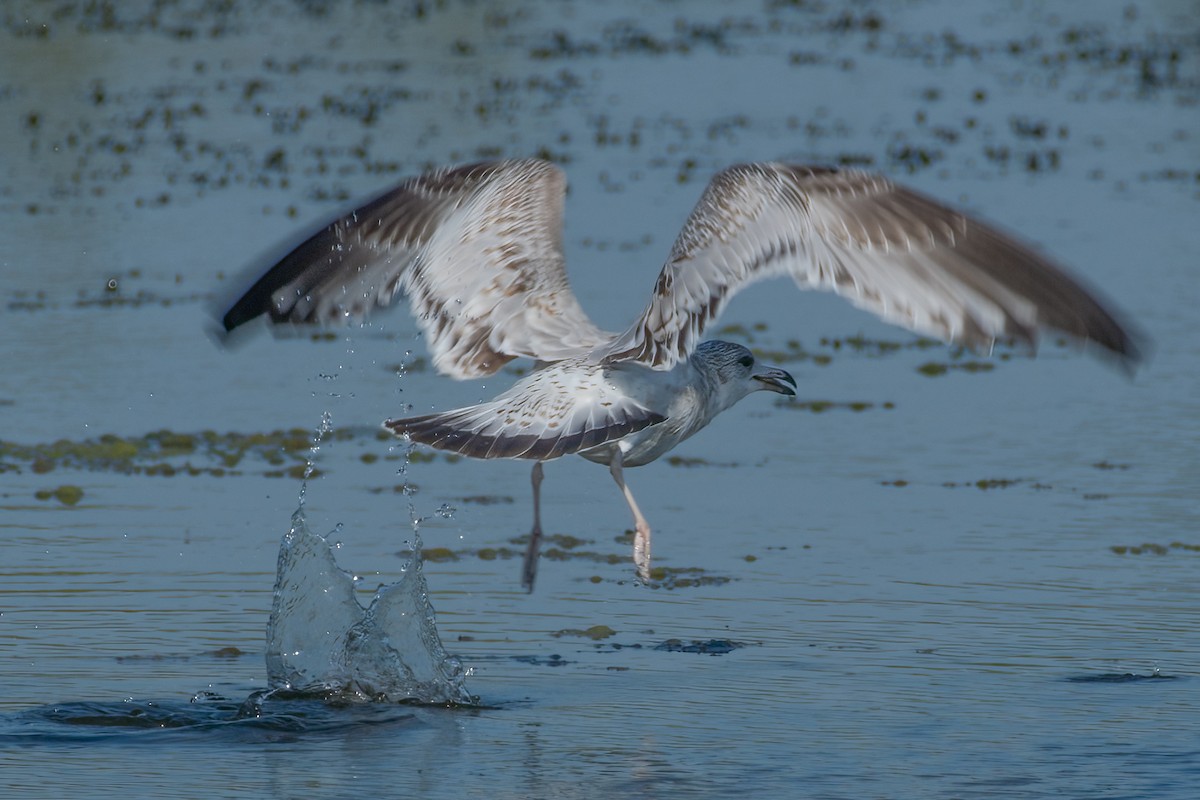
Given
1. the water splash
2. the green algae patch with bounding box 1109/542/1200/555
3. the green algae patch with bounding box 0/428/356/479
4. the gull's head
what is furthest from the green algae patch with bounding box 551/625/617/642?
the green algae patch with bounding box 0/428/356/479

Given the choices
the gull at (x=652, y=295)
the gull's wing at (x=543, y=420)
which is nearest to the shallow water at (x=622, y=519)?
the gull at (x=652, y=295)

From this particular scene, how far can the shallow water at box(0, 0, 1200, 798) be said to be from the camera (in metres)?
6.00

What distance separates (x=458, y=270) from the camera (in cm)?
707

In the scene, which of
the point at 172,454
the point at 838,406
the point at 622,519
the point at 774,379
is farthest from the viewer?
the point at 838,406

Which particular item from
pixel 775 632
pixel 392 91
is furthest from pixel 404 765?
pixel 392 91

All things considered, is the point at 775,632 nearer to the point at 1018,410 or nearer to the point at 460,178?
the point at 460,178

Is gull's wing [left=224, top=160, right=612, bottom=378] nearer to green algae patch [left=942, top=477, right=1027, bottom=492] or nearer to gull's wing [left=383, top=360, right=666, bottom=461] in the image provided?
gull's wing [left=383, top=360, right=666, bottom=461]

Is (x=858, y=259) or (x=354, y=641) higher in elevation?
(x=858, y=259)

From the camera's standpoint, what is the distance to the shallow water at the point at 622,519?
19.7 ft

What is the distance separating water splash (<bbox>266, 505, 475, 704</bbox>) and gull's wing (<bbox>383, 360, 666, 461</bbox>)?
0.51 m

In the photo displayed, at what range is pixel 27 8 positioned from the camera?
85.8ft

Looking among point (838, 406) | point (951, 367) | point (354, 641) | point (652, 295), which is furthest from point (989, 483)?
point (354, 641)

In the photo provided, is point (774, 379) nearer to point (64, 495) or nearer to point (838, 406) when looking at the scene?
point (838, 406)

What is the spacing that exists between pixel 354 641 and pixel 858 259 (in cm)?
202
